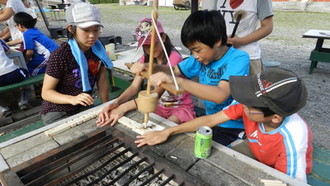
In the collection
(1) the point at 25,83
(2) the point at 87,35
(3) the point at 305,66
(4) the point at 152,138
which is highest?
(2) the point at 87,35

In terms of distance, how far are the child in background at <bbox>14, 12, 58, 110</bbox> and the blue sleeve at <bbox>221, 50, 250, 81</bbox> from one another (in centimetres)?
343

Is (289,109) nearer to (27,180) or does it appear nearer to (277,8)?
(27,180)

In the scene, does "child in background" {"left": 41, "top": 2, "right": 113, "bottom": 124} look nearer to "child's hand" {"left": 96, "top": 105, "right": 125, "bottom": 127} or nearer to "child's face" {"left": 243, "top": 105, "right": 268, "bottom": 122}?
"child's hand" {"left": 96, "top": 105, "right": 125, "bottom": 127}

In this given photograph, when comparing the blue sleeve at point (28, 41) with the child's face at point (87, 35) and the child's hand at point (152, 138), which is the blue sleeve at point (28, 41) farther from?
the child's hand at point (152, 138)

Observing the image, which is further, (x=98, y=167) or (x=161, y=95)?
(x=161, y=95)

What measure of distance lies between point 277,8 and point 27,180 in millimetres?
23157

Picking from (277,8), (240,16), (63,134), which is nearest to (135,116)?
(63,134)

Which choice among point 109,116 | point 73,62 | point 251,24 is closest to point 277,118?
point 109,116

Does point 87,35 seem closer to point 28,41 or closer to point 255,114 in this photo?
point 255,114

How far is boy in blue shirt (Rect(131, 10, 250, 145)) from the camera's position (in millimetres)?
1575

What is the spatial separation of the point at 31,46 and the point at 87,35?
264 cm

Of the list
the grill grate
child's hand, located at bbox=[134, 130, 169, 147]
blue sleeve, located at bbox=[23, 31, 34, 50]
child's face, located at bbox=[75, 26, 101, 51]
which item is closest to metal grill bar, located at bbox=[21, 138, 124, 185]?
the grill grate

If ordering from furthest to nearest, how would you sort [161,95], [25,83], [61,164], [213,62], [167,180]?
1. [25,83]
2. [161,95]
3. [213,62]
4. [61,164]
5. [167,180]

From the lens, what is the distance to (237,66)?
1.74 metres
